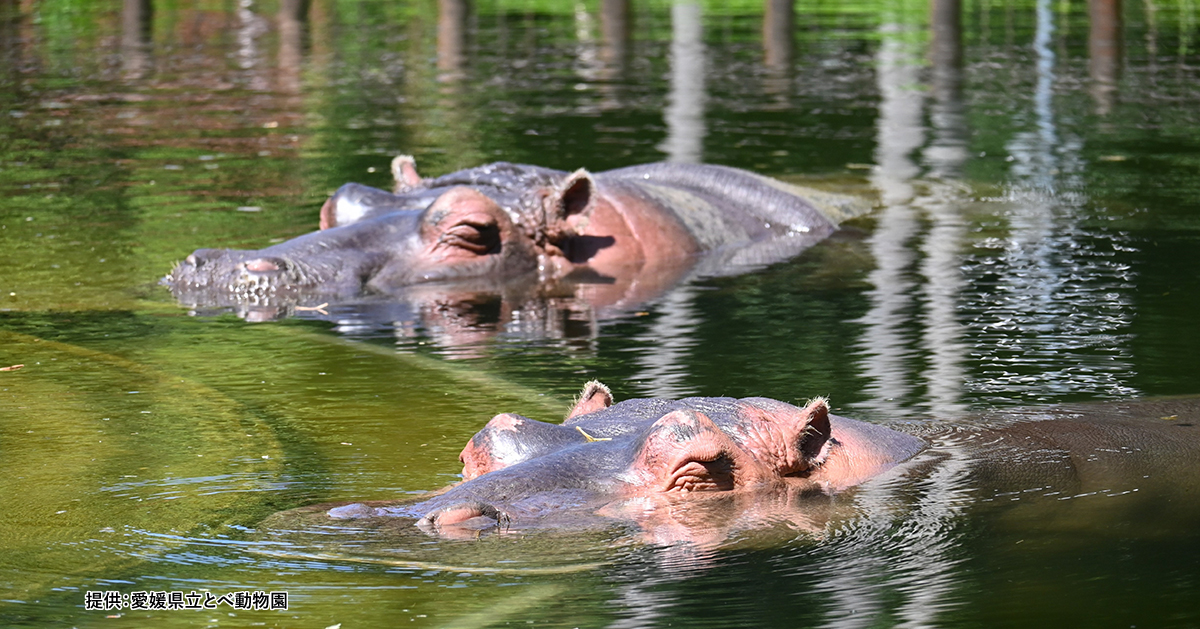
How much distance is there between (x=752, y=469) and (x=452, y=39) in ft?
63.3

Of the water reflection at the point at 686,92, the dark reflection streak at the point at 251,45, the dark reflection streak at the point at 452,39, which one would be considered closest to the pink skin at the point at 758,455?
the water reflection at the point at 686,92

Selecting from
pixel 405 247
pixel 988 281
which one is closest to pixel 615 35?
pixel 405 247

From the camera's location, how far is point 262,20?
88.7 feet

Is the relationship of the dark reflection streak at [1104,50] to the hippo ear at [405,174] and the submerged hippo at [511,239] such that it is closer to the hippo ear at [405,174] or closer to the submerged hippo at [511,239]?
the submerged hippo at [511,239]

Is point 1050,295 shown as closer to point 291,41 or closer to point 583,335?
point 583,335

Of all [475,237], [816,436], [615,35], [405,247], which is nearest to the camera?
[816,436]

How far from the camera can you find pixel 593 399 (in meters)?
5.29

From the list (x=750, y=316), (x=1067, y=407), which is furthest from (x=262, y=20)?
(x=1067, y=407)

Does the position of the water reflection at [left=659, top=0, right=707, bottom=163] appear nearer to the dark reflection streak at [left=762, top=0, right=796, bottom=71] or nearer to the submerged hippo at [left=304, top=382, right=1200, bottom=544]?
the dark reflection streak at [left=762, top=0, right=796, bottom=71]

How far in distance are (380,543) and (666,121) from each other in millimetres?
11660

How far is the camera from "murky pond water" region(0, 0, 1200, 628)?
439 centimetres

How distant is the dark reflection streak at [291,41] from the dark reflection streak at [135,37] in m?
1.60

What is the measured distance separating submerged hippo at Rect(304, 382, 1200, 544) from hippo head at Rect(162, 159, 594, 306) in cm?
375

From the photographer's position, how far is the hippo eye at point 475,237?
30.3 ft
